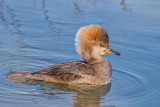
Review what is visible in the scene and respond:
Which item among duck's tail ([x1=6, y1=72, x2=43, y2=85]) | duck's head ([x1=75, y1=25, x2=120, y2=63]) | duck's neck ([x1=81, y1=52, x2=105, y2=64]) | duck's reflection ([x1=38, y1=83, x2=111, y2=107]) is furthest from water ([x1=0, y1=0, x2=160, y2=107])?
duck's head ([x1=75, y1=25, x2=120, y2=63])

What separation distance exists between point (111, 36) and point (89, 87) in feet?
8.95

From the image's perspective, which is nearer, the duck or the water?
the water

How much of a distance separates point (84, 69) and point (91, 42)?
596 millimetres

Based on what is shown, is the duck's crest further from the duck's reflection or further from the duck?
the duck's reflection

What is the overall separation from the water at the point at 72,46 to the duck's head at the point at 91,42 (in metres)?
0.70

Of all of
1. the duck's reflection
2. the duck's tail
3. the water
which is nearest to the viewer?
the duck's reflection

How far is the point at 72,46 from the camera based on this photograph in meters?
9.80

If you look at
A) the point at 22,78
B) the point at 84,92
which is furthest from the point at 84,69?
the point at 22,78

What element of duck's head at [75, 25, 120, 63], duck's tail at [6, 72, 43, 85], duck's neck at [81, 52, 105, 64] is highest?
duck's head at [75, 25, 120, 63]

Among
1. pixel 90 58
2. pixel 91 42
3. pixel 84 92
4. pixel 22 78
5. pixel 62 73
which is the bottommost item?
pixel 84 92

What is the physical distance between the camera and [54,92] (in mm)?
7516

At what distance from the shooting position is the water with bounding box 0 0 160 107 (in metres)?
7.27

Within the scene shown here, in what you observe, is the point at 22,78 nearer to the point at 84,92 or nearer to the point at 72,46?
the point at 84,92

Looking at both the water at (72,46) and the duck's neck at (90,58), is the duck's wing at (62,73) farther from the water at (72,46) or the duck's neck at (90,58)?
the duck's neck at (90,58)
